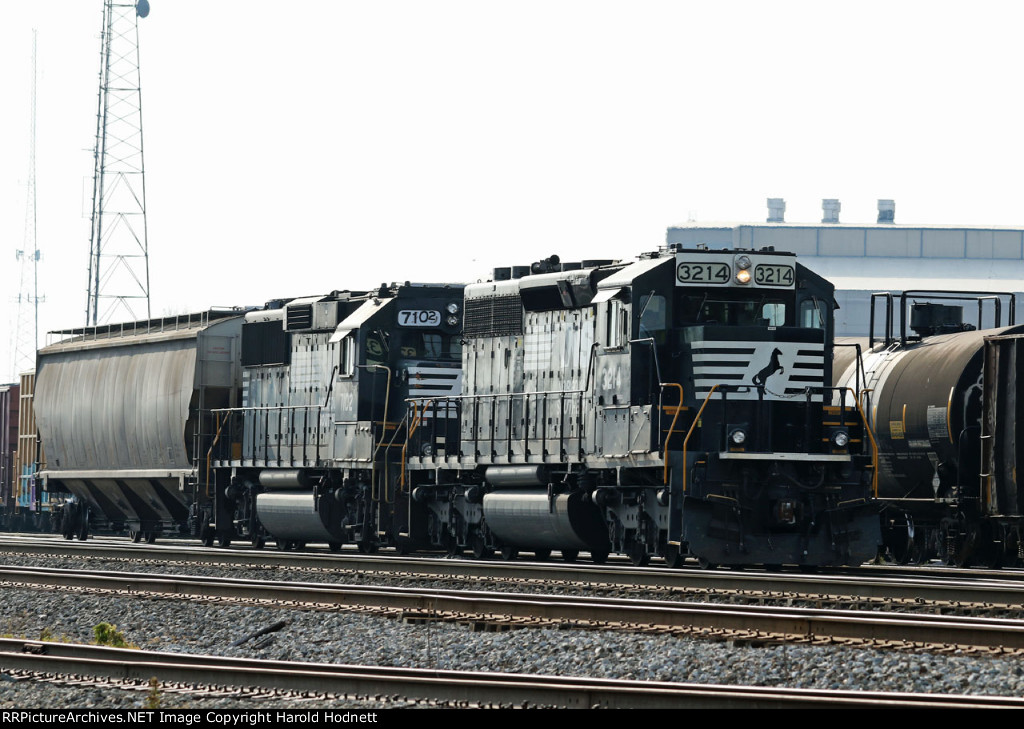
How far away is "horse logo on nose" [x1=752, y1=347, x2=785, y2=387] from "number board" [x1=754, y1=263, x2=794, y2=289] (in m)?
0.77

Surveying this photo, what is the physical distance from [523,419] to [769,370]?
12.5 feet

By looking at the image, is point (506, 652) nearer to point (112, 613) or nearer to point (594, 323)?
point (112, 613)

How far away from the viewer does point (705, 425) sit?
60.1 ft

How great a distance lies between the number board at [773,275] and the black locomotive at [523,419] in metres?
0.02

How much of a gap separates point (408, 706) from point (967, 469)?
12734 mm

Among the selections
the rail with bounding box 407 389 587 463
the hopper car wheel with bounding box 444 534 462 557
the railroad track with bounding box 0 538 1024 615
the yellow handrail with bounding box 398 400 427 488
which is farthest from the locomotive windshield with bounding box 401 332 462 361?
the railroad track with bounding box 0 538 1024 615

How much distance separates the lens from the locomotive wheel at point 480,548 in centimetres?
2159

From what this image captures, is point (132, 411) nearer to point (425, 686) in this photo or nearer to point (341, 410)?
point (341, 410)

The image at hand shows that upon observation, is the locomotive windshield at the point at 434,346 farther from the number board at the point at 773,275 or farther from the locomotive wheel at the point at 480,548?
the number board at the point at 773,275

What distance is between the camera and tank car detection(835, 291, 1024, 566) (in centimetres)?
1922

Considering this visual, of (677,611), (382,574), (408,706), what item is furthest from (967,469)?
(408,706)

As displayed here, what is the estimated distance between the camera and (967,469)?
20.0 m

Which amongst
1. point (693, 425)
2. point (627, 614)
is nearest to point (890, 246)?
point (693, 425)

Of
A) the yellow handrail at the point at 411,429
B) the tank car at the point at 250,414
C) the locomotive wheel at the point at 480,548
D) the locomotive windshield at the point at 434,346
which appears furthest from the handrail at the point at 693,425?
the locomotive windshield at the point at 434,346
